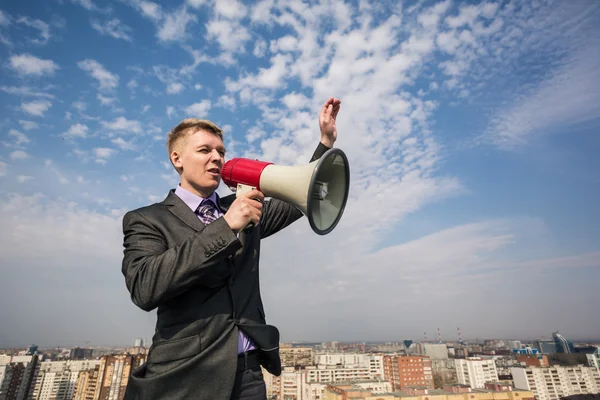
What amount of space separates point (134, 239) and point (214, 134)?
62 centimetres

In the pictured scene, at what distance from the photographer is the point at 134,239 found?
122 cm

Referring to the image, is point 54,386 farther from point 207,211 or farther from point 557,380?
point 557,380

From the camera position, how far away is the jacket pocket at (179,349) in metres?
1.09

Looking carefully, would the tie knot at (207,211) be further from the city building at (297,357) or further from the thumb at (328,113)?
the city building at (297,357)

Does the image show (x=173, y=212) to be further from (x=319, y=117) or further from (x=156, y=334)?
(x=319, y=117)

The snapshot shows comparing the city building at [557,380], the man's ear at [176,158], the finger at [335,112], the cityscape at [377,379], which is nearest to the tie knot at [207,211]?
the man's ear at [176,158]

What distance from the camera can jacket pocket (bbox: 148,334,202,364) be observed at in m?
1.09

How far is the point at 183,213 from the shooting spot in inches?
53.2

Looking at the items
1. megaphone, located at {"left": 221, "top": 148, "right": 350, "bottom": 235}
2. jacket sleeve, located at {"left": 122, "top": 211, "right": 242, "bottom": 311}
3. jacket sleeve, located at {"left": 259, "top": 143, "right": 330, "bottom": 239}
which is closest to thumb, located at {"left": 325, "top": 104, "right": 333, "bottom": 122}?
jacket sleeve, located at {"left": 259, "top": 143, "right": 330, "bottom": 239}

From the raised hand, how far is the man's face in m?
0.58

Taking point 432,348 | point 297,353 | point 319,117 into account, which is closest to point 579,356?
point 432,348

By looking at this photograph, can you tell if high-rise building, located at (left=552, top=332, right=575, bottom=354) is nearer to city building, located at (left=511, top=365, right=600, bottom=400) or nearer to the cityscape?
the cityscape

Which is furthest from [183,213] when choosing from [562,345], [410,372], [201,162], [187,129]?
[562,345]

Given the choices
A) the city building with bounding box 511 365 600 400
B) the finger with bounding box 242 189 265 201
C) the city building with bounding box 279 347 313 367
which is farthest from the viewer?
the city building with bounding box 279 347 313 367
